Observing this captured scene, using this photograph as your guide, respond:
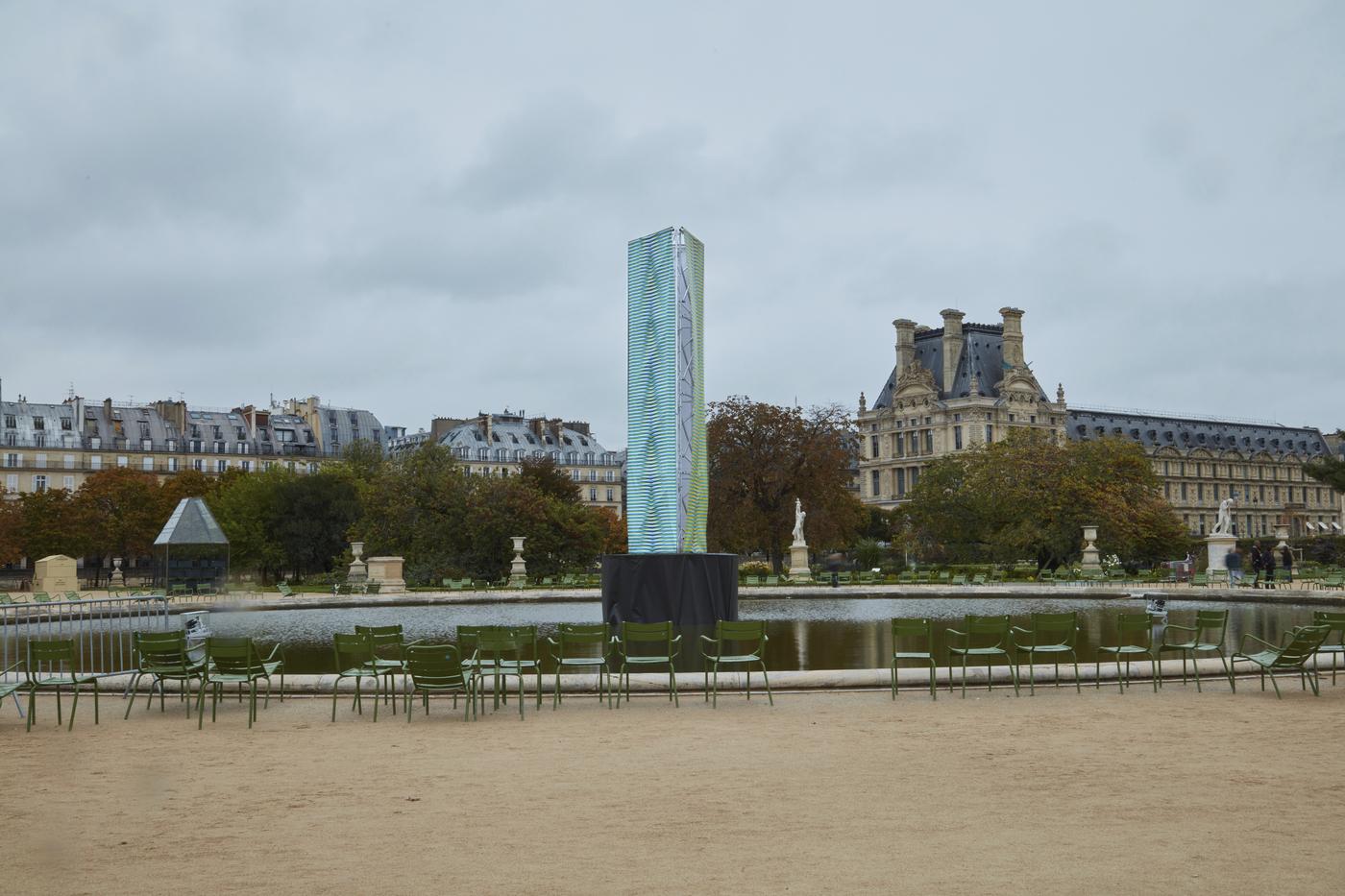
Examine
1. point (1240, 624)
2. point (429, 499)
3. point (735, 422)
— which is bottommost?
point (1240, 624)

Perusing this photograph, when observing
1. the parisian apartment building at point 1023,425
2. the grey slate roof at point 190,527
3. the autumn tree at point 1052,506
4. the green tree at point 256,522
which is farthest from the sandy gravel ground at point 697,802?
the parisian apartment building at point 1023,425

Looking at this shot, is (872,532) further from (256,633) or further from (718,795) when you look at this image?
(718,795)

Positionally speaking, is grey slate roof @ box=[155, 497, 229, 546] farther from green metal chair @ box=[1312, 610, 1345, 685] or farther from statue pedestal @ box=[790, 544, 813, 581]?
green metal chair @ box=[1312, 610, 1345, 685]

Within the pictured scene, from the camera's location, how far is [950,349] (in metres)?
95.4

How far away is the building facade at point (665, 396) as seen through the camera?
19906 mm

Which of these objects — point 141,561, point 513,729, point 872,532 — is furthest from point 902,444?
point 513,729

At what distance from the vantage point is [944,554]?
173 feet

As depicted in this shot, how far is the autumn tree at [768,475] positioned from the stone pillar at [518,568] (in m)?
11.1

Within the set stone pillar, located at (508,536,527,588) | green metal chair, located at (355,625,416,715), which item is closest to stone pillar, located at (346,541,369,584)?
stone pillar, located at (508,536,527,588)

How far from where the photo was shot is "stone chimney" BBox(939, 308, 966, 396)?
95062 mm

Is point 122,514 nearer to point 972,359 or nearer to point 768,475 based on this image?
point 768,475

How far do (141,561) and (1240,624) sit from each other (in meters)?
64.3

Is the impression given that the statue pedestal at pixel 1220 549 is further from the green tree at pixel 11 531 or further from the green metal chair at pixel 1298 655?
the green tree at pixel 11 531

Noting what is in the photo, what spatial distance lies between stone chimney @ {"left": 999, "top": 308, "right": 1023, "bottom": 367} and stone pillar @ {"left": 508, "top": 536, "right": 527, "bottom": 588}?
62.6m
